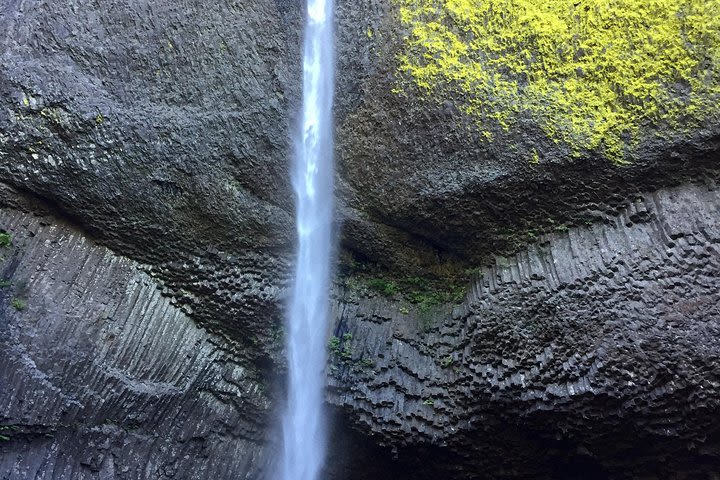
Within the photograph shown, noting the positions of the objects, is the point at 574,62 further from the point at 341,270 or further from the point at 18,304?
the point at 18,304

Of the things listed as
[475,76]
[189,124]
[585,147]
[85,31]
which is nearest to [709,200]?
[585,147]

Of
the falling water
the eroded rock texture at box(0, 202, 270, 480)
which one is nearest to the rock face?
the eroded rock texture at box(0, 202, 270, 480)

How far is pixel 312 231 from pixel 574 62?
122 inches

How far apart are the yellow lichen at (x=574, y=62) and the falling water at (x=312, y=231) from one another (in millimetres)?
942

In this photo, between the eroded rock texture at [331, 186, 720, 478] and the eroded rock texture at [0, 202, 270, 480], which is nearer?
the eroded rock texture at [331, 186, 720, 478]

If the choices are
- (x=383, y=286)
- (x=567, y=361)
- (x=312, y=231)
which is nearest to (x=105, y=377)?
(x=312, y=231)

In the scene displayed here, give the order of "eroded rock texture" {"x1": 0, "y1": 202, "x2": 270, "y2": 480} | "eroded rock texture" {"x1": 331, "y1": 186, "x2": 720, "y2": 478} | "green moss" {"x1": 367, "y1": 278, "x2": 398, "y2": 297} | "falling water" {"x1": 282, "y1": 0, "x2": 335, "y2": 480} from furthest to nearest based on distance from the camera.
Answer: "green moss" {"x1": 367, "y1": 278, "x2": 398, "y2": 297} < "falling water" {"x1": 282, "y1": 0, "x2": 335, "y2": 480} < "eroded rock texture" {"x1": 0, "y1": 202, "x2": 270, "y2": 480} < "eroded rock texture" {"x1": 331, "y1": 186, "x2": 720, "y2": 478}

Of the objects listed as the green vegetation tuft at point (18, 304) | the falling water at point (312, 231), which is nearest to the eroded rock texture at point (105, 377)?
the green vegetation tuft at point (18, 304)

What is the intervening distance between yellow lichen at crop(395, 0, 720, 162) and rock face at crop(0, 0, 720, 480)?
0.19 metres

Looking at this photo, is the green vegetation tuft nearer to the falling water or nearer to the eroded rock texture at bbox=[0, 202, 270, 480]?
the eroded rock texture at bbox=[0, 202, 270, 480]

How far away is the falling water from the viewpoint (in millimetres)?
6109

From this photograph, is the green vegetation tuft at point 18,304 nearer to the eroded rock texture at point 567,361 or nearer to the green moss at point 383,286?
the eroded rock texture at point 567,361

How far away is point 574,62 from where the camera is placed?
5676 millimetres

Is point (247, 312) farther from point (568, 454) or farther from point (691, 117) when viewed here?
point (691, 117)
